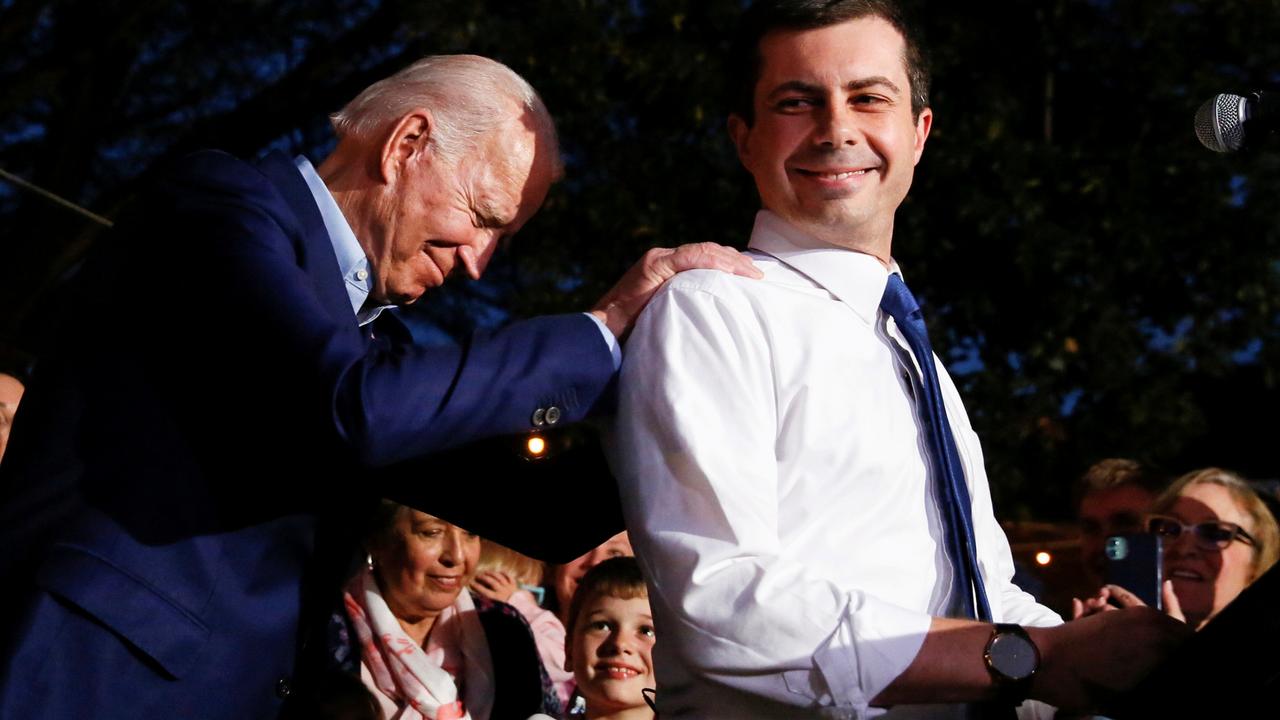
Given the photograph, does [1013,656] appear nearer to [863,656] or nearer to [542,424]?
[863,656]

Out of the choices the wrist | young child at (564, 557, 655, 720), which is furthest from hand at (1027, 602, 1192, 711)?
young child at (564, 557, 655, 720)

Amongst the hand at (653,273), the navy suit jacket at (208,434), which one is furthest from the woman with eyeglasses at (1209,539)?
the navy suit jacket at (208,434)

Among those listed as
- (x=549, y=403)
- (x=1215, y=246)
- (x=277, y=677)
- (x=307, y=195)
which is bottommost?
(x=277, y=677)

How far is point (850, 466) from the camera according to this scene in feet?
6.74

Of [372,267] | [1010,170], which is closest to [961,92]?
[1010,170]

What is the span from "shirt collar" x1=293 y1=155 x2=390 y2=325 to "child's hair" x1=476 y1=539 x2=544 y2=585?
98.8 inches

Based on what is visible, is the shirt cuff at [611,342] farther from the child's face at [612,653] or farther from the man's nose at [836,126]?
the child's face at [612,653]

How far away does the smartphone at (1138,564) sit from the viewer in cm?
421

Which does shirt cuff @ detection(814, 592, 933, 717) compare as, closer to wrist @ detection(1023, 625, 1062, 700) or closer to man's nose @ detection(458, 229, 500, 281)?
wrist @ detection(1023, 625, 1062, 700)

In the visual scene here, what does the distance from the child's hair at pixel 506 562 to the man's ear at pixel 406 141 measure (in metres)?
2.52

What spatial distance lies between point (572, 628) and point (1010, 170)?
3.43m

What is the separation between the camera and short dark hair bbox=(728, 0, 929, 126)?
2303 mm

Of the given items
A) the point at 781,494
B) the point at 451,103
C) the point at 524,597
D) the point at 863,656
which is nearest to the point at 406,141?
the point at 451,103

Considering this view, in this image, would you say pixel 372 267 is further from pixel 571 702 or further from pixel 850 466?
pixel 571 702
